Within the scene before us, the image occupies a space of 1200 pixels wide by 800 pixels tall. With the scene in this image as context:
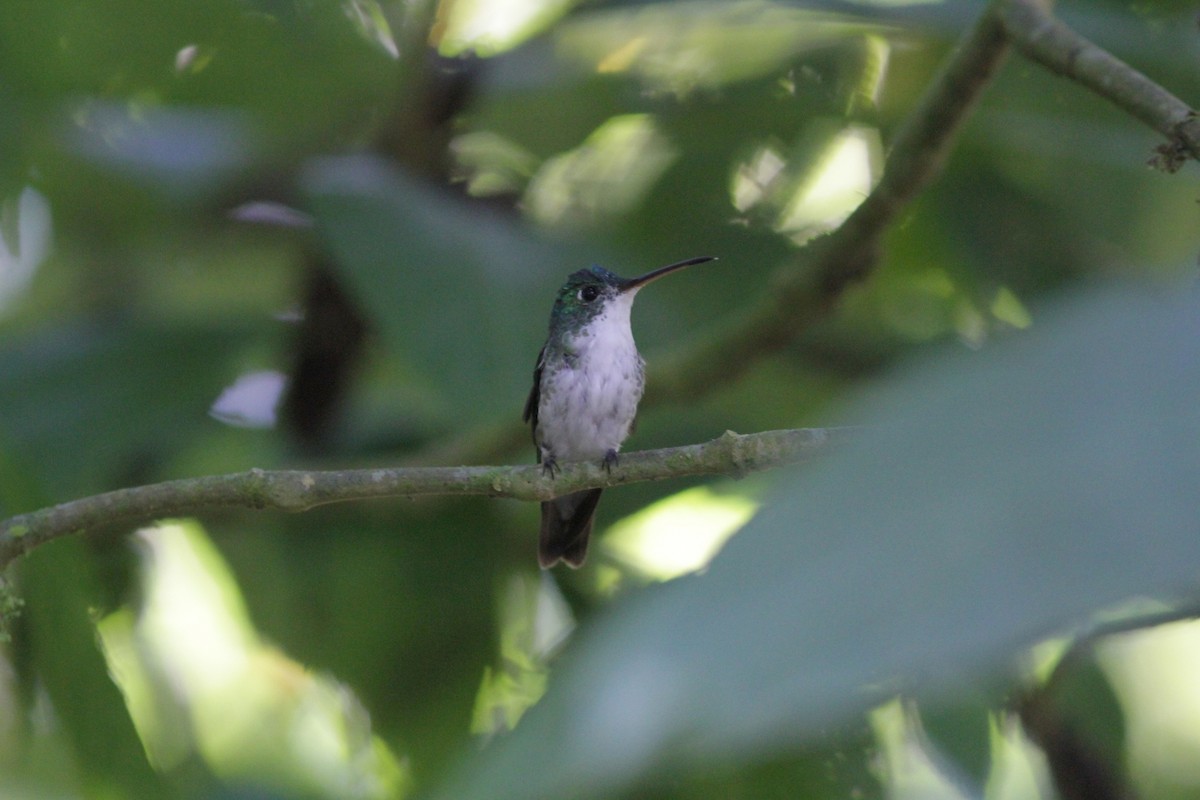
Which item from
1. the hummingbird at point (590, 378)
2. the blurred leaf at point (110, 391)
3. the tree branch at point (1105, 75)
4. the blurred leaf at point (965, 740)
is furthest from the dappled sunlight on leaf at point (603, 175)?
the blurred leaf at point (965, 740)

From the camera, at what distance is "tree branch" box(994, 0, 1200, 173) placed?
1.61m

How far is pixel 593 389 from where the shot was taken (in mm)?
3689

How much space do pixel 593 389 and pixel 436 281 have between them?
3.42 feet

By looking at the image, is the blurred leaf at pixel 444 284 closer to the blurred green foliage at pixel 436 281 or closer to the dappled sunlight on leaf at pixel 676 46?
the blurred green foliage at pixel 436 281

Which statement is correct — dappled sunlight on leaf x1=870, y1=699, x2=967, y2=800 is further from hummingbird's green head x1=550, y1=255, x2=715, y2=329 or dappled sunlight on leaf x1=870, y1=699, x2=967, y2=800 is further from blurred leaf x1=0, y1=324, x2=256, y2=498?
blurred leaf x1=0, y1=324, x2=256, y2=498

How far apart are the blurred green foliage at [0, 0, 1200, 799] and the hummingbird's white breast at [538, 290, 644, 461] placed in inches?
9.7

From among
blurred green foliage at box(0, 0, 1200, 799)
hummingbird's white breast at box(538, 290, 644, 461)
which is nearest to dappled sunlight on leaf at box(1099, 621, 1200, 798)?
blurred green foliage at box(0, 0, 1200, 799)

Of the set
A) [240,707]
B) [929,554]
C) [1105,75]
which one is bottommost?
[240,707]

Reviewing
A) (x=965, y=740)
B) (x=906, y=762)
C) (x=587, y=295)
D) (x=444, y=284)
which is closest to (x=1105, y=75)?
(x=965, y=740)

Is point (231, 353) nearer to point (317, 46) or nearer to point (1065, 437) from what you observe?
point (317, 46)

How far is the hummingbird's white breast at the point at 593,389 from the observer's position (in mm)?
3607

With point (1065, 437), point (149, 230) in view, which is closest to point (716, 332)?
point (149, 230)

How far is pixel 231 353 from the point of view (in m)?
3.26

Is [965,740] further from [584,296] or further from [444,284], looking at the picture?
[584,296]
